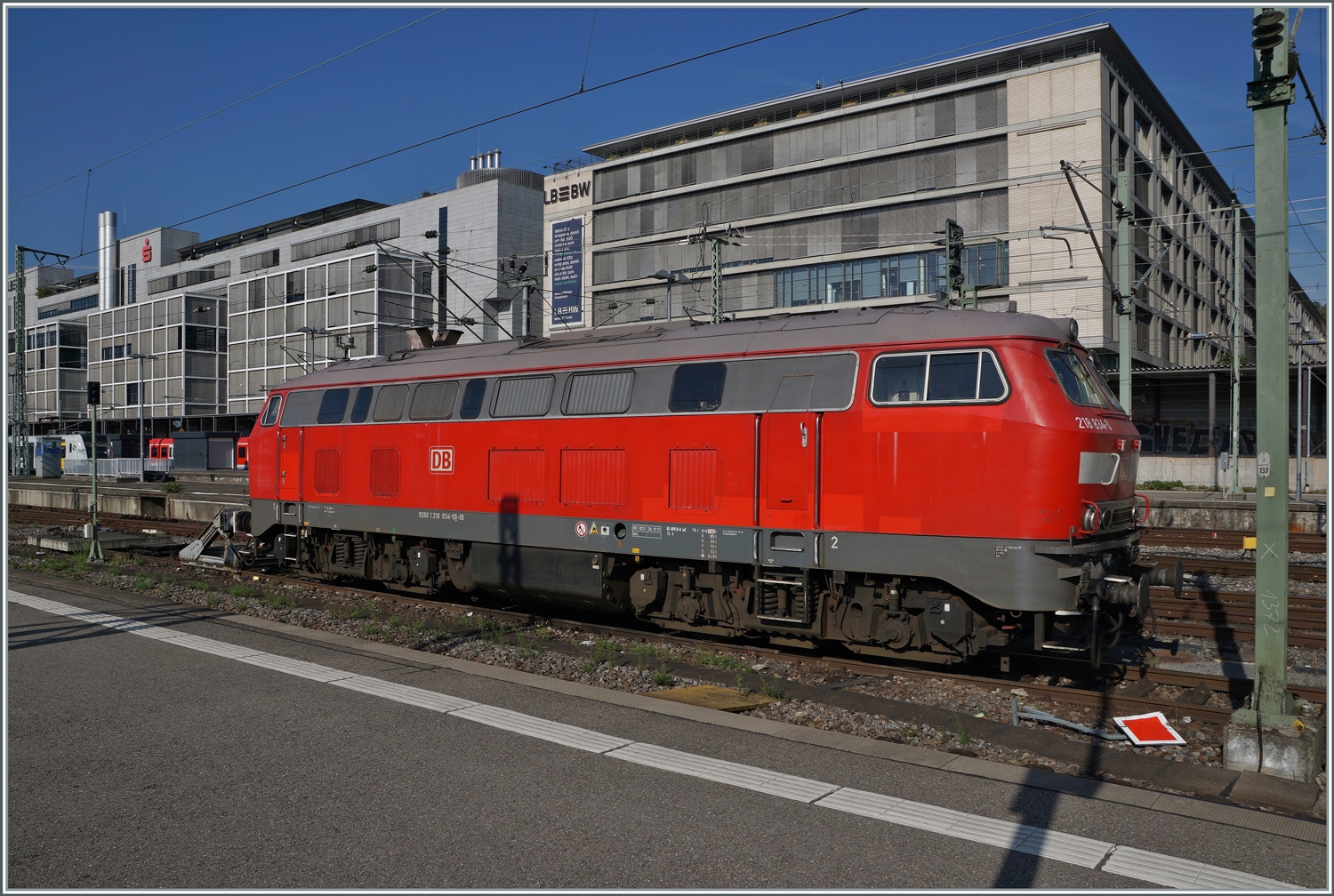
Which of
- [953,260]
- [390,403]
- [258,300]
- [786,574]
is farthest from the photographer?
[258,300]

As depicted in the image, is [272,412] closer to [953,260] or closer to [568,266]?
[953,260]

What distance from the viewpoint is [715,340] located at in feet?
39.1

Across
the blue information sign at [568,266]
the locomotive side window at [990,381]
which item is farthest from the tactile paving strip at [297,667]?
the blue information sign at [568,266]

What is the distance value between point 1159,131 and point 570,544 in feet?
192

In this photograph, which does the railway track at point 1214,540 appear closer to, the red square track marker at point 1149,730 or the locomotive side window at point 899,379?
the red square track marker at point 1149,730

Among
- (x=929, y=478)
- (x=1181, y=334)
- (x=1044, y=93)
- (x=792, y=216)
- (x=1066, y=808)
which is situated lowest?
(x=1066, y=808)

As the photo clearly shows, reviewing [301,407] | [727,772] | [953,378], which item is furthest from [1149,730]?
[301,407]

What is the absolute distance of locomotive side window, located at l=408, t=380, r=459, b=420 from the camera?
15.0 m

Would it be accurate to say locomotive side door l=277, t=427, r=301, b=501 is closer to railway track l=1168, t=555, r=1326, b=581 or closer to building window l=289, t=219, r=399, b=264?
railway track l=1168, t=555, r=1326, b=581

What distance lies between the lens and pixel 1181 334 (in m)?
62.6

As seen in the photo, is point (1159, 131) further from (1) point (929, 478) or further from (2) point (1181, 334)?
(1) point (929, 478)

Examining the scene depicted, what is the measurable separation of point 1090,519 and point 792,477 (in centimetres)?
325

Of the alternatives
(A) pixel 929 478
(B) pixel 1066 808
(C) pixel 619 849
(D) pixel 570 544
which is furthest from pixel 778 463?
(C) pixel 619 849

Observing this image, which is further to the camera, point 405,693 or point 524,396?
point 524,396
